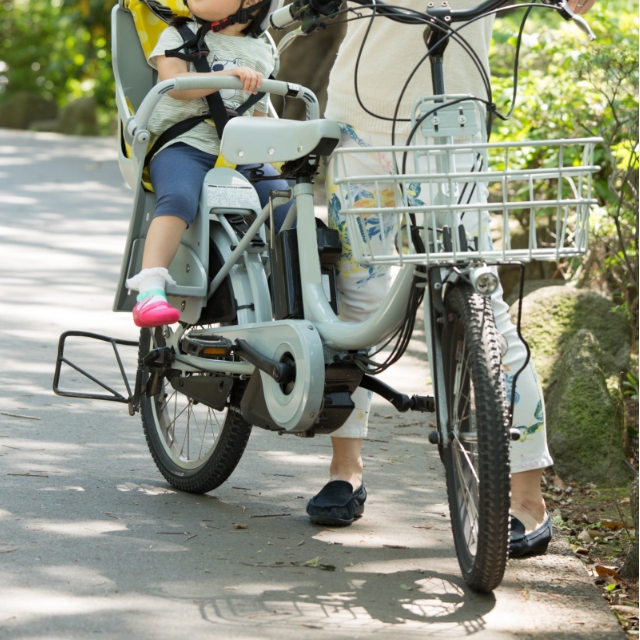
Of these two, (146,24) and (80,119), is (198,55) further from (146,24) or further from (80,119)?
(80,119)

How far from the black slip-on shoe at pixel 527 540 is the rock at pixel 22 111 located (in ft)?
62.9

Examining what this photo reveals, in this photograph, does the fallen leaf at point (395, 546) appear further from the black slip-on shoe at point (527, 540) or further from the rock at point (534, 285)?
the rock at point (534, 285)

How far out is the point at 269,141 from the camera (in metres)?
3.03

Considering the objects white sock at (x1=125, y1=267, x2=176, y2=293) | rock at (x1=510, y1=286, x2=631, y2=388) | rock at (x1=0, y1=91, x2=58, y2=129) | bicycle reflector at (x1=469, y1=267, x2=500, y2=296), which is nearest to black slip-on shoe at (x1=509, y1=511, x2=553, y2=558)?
bicycle reflector at (x1=469, y1=267, x2=500, y2=296)

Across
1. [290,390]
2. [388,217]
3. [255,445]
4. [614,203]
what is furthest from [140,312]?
[614,203]

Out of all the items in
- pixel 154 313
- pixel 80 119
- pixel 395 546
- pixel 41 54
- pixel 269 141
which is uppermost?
pixel 41 54

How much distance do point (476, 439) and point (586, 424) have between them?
6.55 feet

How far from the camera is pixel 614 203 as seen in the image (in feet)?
19.7

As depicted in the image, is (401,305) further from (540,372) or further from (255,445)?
(540,372)

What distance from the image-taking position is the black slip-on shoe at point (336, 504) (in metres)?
3.35

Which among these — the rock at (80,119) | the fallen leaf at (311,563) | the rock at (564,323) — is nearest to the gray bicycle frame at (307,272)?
the fallen leaf at (311,563)

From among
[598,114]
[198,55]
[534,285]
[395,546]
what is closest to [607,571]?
[395,546]

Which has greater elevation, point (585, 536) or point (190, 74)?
point (190, 74)

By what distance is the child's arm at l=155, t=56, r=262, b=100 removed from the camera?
3193mm
